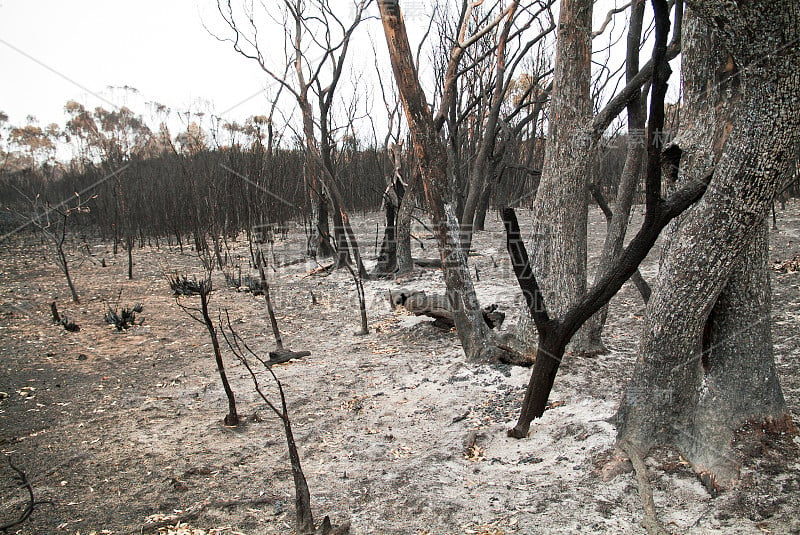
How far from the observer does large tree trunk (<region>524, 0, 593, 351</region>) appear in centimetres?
329

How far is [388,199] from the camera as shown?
293 inches

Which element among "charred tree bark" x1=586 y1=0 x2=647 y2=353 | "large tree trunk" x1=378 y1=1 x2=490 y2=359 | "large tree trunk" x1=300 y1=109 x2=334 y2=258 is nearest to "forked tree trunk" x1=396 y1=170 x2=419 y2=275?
"large tree trunk" x1=300 y1=109 x2=334 y2=258

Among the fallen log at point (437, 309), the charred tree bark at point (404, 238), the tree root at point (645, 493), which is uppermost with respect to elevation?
the charred tree bark at point (404, 238)

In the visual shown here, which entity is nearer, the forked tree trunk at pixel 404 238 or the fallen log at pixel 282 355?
the fallen log at pixel 282 355

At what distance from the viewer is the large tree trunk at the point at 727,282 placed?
5.58 feet

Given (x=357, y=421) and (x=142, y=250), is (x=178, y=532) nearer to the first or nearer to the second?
(x=357, y=421)

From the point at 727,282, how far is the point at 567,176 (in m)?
1.44

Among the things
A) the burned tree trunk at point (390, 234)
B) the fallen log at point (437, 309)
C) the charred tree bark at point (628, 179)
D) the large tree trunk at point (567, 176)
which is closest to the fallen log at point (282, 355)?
the fallen log at point (437, 309)

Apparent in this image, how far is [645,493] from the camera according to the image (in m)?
1.90

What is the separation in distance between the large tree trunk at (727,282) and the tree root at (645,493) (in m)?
0.03

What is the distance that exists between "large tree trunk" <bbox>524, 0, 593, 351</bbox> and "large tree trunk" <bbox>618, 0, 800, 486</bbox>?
1.22m

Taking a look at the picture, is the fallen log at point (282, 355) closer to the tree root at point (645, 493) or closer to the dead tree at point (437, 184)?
the dead tree at point (437, 184)

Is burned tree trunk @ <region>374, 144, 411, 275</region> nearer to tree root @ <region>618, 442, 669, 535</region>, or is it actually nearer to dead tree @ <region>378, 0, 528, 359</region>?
dead tree @ <region>378, 0, 528, 359</region>

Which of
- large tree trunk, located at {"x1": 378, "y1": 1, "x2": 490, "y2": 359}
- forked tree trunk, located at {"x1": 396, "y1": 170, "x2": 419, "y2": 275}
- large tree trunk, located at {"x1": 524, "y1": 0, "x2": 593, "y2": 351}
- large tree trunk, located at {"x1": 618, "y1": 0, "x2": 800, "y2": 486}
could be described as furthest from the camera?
forked tree trunk, located at {"x1": 396, "y1": 170, "x2": 419, "y2": 275}
